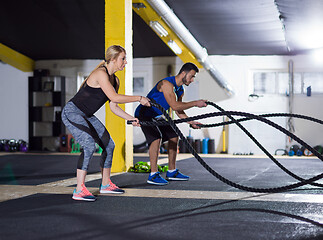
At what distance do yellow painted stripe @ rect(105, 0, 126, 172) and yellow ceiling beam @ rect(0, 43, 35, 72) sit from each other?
5956 millimetres

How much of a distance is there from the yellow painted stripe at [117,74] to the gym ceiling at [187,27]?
1512 mm

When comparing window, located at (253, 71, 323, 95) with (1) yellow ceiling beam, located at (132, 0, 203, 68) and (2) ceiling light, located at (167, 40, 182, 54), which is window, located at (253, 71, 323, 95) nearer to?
(1) yellow ceiling beam, located at (132, 0, 203, 68)

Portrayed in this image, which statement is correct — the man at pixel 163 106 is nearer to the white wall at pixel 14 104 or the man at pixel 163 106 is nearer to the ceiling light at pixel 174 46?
the ceiling light at pixel 174 46

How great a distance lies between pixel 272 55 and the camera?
1023cm

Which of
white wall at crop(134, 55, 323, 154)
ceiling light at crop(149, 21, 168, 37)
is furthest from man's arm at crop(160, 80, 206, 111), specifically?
white wall at crop(134, 55, 323, 154)

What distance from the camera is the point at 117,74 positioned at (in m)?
5.78

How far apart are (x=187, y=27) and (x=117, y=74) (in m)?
3.12

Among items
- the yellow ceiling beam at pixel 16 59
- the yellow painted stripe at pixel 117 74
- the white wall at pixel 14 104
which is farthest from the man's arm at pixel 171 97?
the white wall at pixel 14 104

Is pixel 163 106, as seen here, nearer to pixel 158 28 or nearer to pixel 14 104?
pixel 158 28

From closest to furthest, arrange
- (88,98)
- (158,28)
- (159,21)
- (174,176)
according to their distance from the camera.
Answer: (88,98), (174,176), (159,21), (158,28)

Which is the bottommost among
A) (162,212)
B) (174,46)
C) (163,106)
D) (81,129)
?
(162,212)

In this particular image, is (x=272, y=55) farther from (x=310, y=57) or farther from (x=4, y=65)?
(x=4, y=65)

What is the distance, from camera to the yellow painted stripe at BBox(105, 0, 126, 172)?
571cm

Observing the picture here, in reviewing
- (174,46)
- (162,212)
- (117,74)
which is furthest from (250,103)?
(162,212)
